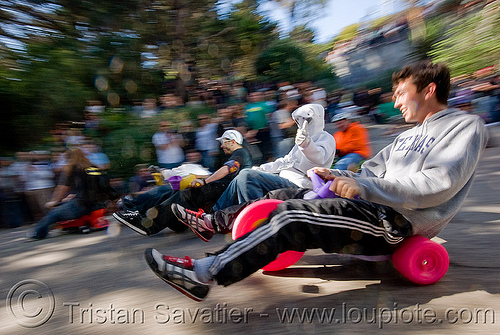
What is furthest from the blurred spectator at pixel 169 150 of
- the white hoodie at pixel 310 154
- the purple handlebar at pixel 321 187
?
the purple handlebar at pixel 321 187

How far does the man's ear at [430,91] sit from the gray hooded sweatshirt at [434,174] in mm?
114

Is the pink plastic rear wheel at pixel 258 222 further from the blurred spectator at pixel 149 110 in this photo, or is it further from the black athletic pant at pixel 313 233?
the blurred spectator at pixel 149 110

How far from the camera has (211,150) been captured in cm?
664

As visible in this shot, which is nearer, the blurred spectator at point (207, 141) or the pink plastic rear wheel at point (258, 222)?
the pink plastic rear wheel at point (258, 222)

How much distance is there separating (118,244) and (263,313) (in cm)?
253

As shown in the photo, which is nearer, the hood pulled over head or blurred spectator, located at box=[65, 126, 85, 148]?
the hood pulled over head

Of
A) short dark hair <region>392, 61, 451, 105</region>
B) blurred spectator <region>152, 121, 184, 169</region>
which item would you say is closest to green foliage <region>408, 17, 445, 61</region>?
short dark hair <region>392, 61, 451, 105</region>

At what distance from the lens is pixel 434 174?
2.00 metres

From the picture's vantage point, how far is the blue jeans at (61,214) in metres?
5.13

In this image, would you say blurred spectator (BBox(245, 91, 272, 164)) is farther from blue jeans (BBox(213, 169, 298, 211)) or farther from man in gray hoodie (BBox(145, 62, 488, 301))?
man in gray hoodie (BBox(145, 62, 488, 301))

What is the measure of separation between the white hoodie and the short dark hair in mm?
1377

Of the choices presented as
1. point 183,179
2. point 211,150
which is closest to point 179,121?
point 211,150

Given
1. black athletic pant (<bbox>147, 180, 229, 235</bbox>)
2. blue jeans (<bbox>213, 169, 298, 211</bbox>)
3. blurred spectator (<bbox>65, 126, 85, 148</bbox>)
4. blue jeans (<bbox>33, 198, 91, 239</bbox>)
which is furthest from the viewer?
blurred spectator (<bbox>65, 126, 85, 148</bbox>)

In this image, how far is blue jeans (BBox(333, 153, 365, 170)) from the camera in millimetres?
4418
